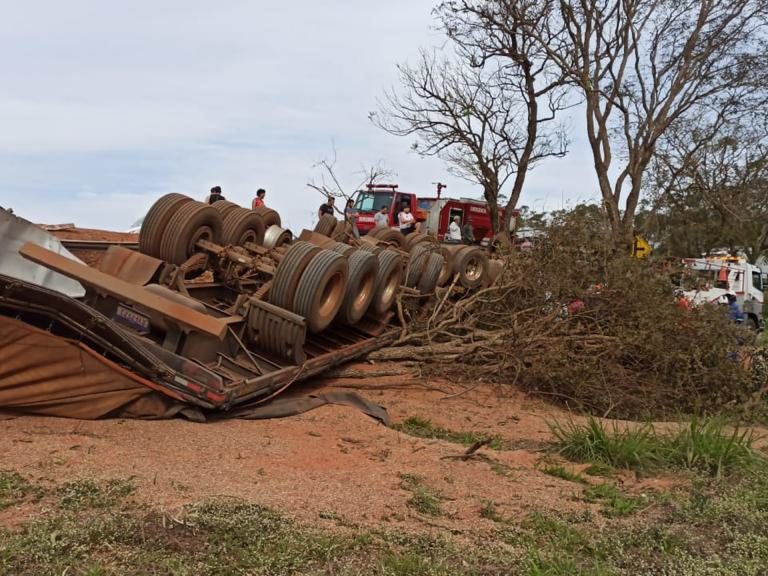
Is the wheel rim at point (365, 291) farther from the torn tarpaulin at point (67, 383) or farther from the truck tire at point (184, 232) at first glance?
the torn tarpaulin at point (67, 383)

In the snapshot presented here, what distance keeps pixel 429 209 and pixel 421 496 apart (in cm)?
1994

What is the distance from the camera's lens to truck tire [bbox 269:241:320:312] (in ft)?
20.7

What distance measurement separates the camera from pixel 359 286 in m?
7.18

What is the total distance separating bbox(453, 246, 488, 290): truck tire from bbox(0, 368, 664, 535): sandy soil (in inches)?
154

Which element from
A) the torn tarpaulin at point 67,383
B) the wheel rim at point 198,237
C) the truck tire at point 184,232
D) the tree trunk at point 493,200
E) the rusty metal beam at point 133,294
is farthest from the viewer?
the tree trunk at point 493,200

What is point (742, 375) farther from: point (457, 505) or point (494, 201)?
point (494, 201)

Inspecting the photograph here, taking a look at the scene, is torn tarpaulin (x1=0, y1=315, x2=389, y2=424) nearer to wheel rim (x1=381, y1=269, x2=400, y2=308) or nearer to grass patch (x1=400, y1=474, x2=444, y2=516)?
grass patch (x1=400, y1=474, x2=444, y2=516)

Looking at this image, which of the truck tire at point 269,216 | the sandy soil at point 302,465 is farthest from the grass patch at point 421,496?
the truck tire at point 269,216

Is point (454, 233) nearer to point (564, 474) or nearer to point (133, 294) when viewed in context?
point (133, 294)

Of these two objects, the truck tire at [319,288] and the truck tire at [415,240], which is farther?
the truck tire at [415,240]

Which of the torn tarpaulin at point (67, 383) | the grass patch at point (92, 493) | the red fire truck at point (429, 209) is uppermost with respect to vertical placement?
the red fire truck at point (429, 209)

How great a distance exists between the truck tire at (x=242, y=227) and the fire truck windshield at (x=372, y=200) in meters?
13.2

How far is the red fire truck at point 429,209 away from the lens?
20.8 metres

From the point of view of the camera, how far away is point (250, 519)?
312cm
